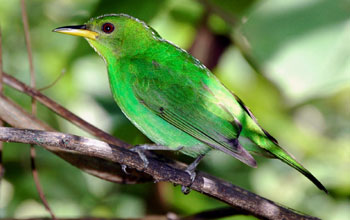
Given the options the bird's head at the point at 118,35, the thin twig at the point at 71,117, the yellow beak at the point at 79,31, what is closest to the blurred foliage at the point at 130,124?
the bird's head at the point at 118,35

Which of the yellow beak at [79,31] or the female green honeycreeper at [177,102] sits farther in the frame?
the yellow beak at [79,31]

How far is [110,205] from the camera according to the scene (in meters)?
4.10

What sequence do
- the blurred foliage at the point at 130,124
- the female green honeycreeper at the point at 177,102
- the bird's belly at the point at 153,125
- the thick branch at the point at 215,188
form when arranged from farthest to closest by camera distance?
the blurred foliage at the point at 130,124
the bird's belly at the point at 153,125
the female green honeycreeper at the point at 177,102
the thick branch at the point at 215,188

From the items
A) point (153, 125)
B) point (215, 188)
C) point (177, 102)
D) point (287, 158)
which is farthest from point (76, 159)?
point (287, 158)

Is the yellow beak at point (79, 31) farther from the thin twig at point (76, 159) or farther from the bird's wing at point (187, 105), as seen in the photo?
the thin twig at point (76, 159)

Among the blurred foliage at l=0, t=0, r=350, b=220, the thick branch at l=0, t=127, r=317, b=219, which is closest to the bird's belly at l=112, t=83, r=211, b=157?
the thick branch at l=0, t=127, r=317, b=219

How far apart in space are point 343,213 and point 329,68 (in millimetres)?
2384

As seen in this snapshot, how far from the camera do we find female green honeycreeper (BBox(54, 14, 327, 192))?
2.68 meters

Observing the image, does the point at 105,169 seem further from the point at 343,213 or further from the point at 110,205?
the point at 343,213

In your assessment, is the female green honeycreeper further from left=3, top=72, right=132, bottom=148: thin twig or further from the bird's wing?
left=3, top=72, right=132, bottom=148: thin twig

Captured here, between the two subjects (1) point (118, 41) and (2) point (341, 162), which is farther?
(2) point (341, 162)

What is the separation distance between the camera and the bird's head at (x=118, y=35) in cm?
301

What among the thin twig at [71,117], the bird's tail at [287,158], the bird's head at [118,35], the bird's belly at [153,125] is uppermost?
the bird's head at [118,35]

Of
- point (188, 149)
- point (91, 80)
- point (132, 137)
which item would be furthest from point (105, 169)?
point (91, 80)
